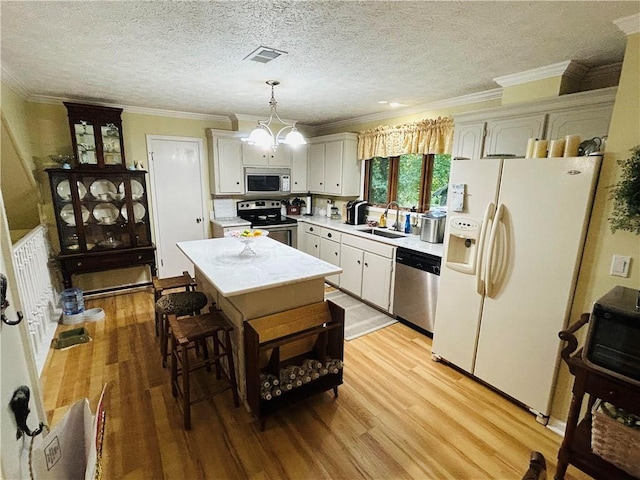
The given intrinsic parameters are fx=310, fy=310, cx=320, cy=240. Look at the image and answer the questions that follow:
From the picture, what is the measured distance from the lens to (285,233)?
496 centimetres

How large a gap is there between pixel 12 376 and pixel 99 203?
3438 millimetres

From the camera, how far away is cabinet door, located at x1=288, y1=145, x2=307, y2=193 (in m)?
5.11

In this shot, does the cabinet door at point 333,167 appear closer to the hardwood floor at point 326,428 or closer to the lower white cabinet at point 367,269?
the lower white cabinet at point 367,269

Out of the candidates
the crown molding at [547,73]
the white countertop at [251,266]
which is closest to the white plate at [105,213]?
the white countertop at [251,266]

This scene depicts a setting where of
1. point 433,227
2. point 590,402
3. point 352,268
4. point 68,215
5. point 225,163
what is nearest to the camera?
point 590,402

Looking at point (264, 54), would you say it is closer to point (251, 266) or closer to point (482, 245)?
point (251, 266)

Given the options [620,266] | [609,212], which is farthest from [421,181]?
[620,266]

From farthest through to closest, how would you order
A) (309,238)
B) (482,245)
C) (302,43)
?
1. (309,238)
2. (482,245)
3. (302,43)

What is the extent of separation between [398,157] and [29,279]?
166 inches

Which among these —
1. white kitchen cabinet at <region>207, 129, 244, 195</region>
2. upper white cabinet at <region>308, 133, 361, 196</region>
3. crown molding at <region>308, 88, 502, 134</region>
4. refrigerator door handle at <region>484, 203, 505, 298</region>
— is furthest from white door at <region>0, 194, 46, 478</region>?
upper white cabinet at <region>308, 133, 361, 196</region>

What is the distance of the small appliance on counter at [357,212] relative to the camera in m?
4.45

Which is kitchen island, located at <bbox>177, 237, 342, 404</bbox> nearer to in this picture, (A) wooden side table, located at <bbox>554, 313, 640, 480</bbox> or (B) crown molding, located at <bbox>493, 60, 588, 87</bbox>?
(A) wooden side table, located at <bbox>554, 313, 640, 480</bbox>

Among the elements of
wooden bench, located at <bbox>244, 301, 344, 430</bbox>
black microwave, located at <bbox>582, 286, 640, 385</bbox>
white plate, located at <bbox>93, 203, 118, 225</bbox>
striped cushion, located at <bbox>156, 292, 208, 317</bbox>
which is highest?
white plate, located at <bbox>93, 203, 118, 225</bbox>

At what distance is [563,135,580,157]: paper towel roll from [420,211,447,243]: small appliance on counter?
1447mm
